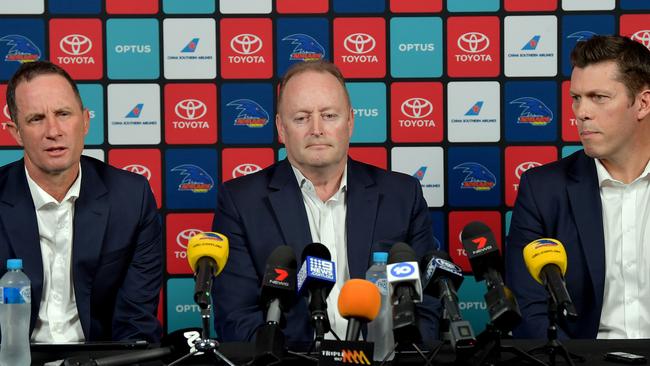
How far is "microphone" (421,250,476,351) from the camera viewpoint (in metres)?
1.64

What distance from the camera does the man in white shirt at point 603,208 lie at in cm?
280

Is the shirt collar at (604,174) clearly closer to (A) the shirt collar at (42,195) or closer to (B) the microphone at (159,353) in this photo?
(B) the microphone at (159,353)

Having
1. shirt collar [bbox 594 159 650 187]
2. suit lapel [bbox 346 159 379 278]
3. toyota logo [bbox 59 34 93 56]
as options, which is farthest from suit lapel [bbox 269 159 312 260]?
toyota logo [bbox 59 34 93 56]

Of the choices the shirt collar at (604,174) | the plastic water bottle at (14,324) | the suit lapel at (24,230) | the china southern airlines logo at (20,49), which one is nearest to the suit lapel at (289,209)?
the suit lapel at (24,230)

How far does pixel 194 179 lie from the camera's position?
11.7ft

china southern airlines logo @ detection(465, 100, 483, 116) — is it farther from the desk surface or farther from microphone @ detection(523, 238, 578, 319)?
microphone @ detection(523, 238, 578, 319)

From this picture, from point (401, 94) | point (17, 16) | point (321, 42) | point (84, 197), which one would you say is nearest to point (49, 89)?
point (84, 197)

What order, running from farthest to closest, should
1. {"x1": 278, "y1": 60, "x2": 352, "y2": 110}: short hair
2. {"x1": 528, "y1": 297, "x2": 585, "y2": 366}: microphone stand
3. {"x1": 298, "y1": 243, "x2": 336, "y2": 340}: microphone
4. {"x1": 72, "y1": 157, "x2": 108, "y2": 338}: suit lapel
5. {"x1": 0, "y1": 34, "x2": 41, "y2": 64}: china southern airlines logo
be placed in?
{"x1": 0, "y1": 34, "x2": 41, "y2": 64}: china southern airlines logo, {"x1": 278, "y1": 60, "x2": 352, "y2": 110}: short hair, {"x1": 72, "y1": 157, "x2": 108, "y2": 338}: suit lapel, {"x1": 528, "y1": 297, "x2": 585, "y2": 366}: microphone stand, {"x1": 298, "y1": 243, "x2": 336, "y2": 340}: microphone

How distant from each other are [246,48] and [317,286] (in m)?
1.98

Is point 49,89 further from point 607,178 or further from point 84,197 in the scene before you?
point 607,178

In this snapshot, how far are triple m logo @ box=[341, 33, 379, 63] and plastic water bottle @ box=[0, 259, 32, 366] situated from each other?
1781 millimetres

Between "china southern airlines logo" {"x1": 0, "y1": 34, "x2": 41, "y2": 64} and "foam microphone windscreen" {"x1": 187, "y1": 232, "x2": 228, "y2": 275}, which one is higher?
"china southern airlines logo" {"x1": 0, "y1": 34, "x2": 41, "y2": 64}

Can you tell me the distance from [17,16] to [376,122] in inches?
61.1

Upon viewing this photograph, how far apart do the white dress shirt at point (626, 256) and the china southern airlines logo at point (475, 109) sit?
2.51 feet
